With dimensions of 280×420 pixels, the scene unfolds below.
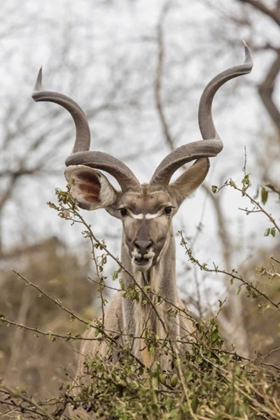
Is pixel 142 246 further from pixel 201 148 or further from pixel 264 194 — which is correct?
pixel 264 194

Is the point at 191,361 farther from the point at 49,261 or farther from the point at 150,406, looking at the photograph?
the point at 49,261

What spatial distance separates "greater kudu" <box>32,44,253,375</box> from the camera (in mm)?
5598

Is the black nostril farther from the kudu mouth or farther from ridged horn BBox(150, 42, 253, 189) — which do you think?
ridged horn BBox(150, 42, 253, 189)

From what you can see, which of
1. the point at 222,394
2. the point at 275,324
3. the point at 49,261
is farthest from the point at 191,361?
the point at 49,261

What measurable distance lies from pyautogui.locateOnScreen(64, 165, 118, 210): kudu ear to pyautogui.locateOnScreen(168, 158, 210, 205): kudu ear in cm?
46

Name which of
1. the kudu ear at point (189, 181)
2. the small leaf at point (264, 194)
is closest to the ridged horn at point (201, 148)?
the kudu ear at point (189, 181)

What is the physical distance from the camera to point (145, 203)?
5.86 meters

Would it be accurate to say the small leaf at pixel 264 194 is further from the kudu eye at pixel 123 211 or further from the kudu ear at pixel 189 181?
the kudu ear at pixel 189 181

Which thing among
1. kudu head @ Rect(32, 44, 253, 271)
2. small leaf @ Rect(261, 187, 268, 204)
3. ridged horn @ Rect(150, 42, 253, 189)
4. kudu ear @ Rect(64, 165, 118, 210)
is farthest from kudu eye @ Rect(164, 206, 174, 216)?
small leaf @ Rect(261, 187, 268, 204)

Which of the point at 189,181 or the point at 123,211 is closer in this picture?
the point at 123,211

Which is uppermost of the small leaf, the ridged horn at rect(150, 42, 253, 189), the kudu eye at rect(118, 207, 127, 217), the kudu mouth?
the ridged horn at rect(150, 42, 253, 189)

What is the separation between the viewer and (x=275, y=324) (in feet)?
34.7

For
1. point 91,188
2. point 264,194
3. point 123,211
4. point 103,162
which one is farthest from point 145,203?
point 264,194

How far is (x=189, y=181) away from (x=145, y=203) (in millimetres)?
622
